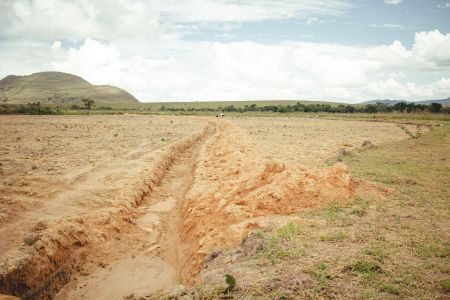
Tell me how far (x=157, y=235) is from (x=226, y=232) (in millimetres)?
2953

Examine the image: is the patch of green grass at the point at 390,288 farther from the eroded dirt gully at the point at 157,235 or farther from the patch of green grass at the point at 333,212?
the eroded dirt gully at the point at 157,235

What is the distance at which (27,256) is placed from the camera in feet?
22.7

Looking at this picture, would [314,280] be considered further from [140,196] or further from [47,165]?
[47,165]

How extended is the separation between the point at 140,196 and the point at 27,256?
17.6ft

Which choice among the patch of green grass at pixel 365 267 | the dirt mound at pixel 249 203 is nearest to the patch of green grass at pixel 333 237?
the patch of green grass at pixel 365 267

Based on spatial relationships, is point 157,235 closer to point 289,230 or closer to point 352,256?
point 289,230

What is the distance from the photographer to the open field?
16.8ft

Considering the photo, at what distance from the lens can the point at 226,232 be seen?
302 inches

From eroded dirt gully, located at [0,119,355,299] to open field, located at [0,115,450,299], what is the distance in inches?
1.2

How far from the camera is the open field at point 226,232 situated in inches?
201

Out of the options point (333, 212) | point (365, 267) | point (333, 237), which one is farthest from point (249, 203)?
point (365, 267)

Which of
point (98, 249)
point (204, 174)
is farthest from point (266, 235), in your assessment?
point (204, 174)

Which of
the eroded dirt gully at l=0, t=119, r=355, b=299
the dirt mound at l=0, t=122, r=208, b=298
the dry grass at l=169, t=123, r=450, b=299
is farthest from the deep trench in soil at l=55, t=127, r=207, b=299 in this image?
the dry grass at l=169, t=123, r=450, b=299

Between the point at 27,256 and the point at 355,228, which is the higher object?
the point at 355,228
